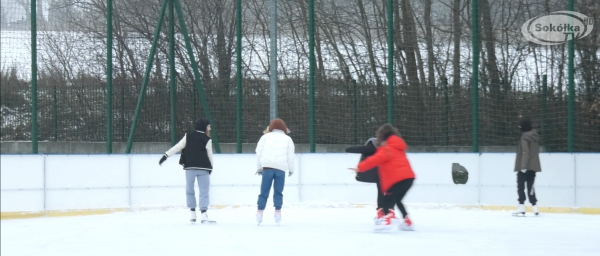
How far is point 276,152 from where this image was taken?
9.57 meters

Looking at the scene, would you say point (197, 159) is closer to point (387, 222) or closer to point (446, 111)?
point (387, 222)

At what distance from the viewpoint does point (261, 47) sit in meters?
13.7

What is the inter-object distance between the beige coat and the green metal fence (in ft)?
5.95

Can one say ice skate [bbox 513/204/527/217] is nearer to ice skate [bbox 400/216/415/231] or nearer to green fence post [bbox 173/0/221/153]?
ice skate [bbox 400/216/415/231]

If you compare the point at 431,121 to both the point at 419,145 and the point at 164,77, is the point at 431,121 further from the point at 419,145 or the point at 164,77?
the point at 164,77

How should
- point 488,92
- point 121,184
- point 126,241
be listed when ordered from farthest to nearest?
1. point 488,92
2. point 121,184
3. point 126,241

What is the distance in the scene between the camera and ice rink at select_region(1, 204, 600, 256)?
7.48 m

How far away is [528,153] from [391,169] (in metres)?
3.02

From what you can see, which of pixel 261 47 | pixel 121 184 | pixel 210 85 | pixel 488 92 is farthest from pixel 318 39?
pixel 121 184

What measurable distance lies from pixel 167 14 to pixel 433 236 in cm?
697

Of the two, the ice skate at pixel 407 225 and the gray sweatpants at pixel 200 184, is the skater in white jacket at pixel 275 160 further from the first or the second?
the ice skate at pixel 407 225

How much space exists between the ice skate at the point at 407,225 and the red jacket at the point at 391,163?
46 centimetres

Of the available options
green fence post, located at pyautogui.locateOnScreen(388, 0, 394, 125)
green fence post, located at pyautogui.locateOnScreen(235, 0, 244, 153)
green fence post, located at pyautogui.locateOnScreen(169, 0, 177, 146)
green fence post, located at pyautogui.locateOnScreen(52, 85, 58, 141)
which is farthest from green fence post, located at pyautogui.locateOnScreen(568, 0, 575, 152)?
green fence post, located at pyautogui.locateOnScreen(52, 85, 58, 141)

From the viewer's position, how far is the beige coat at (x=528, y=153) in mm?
11000
